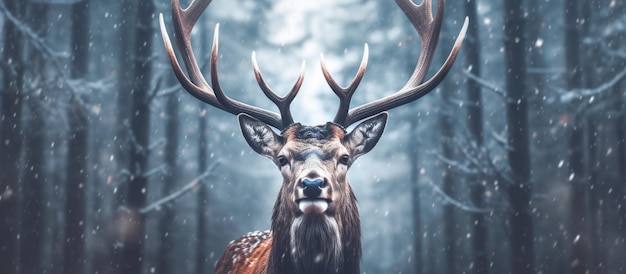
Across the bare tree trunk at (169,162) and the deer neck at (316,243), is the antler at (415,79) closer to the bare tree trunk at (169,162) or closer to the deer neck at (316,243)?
the deer neck at (316,243)

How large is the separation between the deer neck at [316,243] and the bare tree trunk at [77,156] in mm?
5857

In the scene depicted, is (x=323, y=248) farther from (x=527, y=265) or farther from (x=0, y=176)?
(x=0, y=176)

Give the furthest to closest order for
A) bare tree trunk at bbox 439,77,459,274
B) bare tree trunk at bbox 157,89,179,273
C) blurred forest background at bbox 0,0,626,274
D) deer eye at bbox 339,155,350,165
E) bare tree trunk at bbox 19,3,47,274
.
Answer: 1. bare tree trunk at bbox 439,77,459,274
2. bare tree trunk at bbox 157,89,179,273
3. bare tree trunk at bbox 19,3,47,274
4. blurred forest background at bbox 0,0,626,274
5. deer eye at bbox 339,155,350,165

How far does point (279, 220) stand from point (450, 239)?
8.72 metres

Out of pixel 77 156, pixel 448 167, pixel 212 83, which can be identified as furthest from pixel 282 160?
pixel 448 167

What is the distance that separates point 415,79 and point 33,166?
320 inches

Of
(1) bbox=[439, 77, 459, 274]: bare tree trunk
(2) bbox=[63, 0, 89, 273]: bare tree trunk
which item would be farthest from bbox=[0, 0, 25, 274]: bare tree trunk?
(1) bbox=[439, 77, 459, 274]: bare tree trunk

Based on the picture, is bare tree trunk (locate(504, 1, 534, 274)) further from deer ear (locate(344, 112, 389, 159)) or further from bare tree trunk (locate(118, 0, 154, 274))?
bare tree trunk (locate(118, 0, 154, 274))

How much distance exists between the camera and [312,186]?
4.05 metres

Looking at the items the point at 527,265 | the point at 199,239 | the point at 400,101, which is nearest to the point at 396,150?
the point at 199,239

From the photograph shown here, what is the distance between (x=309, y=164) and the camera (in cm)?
426

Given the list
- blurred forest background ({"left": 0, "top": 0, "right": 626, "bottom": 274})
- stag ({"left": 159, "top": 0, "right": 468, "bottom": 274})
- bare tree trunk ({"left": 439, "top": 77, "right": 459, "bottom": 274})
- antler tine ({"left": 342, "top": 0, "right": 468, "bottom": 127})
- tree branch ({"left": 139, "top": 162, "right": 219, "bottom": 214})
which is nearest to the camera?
stag ({"left": 159, "top": 0, "right": 468, "bottom": 274})

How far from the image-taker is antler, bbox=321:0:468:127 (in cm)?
499

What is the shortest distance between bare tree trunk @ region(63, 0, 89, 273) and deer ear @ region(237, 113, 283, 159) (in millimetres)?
5499
